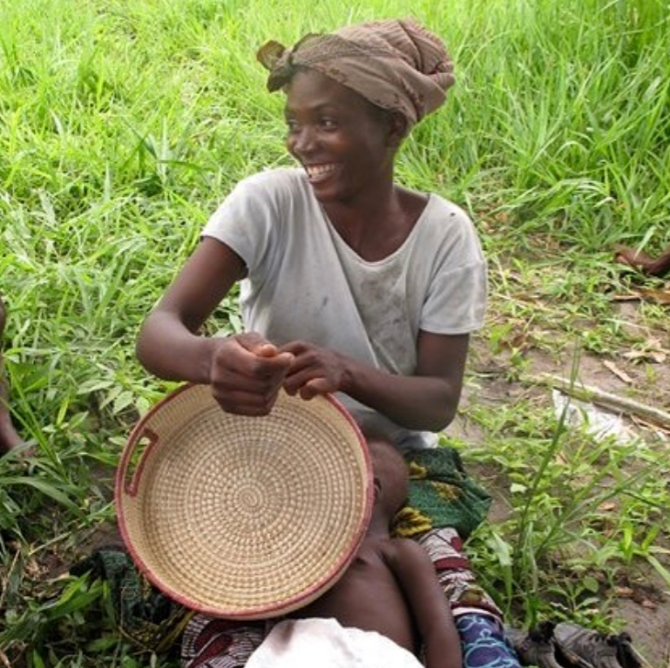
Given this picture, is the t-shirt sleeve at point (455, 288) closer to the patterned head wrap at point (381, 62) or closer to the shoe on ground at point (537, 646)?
the patterned head wrap at point (381, 62)

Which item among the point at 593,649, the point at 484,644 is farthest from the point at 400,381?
the point at 593,649

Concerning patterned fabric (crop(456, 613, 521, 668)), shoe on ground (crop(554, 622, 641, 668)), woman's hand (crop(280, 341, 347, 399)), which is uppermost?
woman's hand (crop(280, 341, 347, 399))

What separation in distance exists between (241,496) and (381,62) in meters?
0.90

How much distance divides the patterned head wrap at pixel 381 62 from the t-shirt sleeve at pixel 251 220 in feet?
0.68

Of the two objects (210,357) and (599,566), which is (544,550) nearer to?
(599,566)

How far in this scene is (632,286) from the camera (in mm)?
3852

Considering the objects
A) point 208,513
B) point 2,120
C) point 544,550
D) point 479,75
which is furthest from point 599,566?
point 2,120

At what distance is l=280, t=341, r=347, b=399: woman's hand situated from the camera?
198 cm

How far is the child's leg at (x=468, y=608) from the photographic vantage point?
2033mm

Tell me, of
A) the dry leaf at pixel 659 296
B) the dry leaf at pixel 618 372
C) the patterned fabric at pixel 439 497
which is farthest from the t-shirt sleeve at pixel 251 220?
the dry leaf at pixel 659 296

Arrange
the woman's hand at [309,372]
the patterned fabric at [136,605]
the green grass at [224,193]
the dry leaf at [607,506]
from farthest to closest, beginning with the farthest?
the dry leaf at [607,506] → the green grass at [224,193] → the patterned fabric at [136,605] → the woman's hand at [309,372]

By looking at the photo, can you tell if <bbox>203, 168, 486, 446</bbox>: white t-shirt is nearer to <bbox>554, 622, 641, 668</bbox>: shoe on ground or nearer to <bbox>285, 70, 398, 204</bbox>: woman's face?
<bbox>285, 70, 398, 204</bbox>: woman's face

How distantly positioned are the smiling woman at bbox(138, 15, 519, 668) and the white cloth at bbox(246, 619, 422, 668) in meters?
0.11

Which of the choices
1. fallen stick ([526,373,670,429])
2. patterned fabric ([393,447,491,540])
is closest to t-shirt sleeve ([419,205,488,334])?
patterned fabric ([393,447,491,540])
